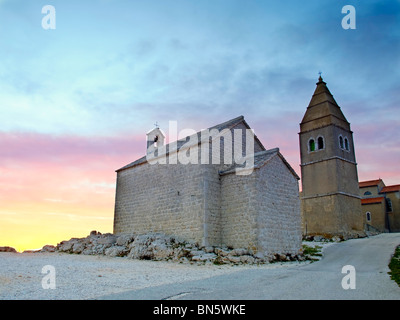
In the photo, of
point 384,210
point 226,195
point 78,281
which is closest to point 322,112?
point 384,210

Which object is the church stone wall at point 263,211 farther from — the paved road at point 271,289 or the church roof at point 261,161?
the paved road at point 271,289

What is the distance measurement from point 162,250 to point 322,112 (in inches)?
1108

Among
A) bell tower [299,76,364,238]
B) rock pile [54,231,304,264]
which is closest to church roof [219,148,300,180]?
rock pile [54,231,304,264]

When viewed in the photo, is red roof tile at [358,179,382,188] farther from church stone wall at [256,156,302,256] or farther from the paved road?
the paved road

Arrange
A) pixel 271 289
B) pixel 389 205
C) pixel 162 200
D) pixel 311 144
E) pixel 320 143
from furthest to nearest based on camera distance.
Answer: pixel 389 205, pixel 311 144, pixel 320 143, pixel 162 200, pixel 271 289

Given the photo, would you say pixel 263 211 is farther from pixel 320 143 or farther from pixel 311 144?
pixel 311 144

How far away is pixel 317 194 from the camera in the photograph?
118ft

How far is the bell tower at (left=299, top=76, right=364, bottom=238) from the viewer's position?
1345 inches

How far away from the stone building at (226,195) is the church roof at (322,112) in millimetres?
18825

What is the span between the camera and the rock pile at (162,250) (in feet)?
51.2

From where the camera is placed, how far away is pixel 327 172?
3578 cm

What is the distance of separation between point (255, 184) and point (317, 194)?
846 inches
